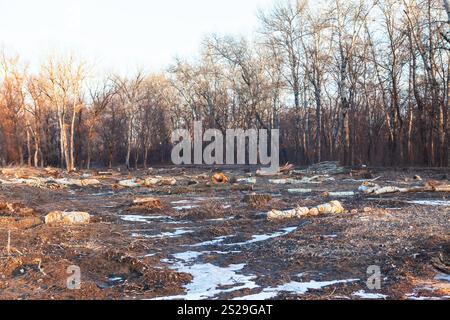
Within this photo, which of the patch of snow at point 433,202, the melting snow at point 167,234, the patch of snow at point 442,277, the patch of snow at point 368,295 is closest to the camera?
the patch of snow at point 368,295

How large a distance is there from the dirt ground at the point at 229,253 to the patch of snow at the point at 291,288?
12 millimetres

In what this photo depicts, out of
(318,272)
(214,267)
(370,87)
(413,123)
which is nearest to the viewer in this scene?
(318,272)

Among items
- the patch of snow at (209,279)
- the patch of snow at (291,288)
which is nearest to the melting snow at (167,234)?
the patch of snow at (209,279)

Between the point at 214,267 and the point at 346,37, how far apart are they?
94.7 feet

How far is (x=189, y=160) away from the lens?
50156 mm

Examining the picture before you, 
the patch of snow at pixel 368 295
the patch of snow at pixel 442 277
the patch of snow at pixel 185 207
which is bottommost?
the patch of snow at pixel 368 295

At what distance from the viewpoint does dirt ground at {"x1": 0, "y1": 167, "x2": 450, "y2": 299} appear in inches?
222

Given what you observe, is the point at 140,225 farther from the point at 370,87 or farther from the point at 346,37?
the point at 370,87

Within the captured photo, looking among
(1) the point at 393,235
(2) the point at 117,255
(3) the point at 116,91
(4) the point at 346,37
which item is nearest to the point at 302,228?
(1) the point at 393,235

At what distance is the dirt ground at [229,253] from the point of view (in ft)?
18.5

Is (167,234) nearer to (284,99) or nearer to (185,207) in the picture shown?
(185,207)

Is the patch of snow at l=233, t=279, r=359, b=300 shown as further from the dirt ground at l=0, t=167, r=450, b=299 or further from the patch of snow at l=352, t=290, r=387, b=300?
the patch of snow at l=352, t=290, r=387, b=300

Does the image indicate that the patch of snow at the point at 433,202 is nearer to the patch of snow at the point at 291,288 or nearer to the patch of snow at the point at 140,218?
the patch of snow at the point at 140,218

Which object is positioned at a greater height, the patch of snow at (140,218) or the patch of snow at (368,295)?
the patch of snow at (368,295)
